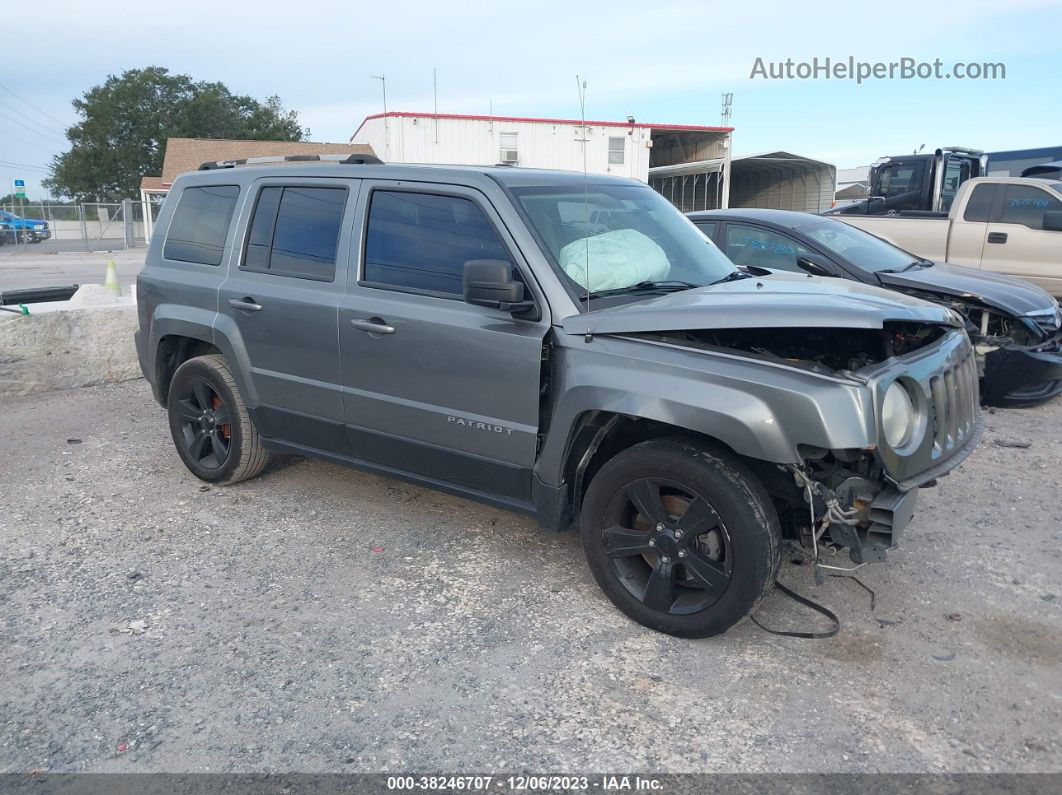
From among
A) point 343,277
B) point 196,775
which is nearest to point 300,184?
point 343,277

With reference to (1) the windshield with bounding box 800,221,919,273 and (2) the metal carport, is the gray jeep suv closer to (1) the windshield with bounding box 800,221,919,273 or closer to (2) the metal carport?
(1) the windshield with bounding box 800,221,919,273

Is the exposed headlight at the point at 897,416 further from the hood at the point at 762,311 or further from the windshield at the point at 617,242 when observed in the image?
the windshield at the point at 617,242

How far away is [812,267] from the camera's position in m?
6.54

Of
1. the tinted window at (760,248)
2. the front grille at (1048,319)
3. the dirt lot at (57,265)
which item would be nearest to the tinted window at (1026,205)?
the front grille at (1048,319)

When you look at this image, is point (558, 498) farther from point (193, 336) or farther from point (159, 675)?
point (193, 336)

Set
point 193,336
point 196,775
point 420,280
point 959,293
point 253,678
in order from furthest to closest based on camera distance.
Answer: point 959,293, point 193,336, point 420,280, point 253,678, point 196,775

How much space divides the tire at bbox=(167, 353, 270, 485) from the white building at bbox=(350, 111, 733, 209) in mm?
27818

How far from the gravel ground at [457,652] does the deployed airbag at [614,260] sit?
1.46 metres

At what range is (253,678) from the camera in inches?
128

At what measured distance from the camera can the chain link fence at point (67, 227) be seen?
34156 mm

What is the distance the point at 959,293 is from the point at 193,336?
19.1 ft

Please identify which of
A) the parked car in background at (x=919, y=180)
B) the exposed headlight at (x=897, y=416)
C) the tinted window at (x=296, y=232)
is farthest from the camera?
the parked car in background at (x=919, y=180)

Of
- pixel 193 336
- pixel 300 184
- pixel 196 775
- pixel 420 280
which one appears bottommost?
pixel 196 775

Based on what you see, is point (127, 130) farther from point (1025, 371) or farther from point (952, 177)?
point (1025, 371)
